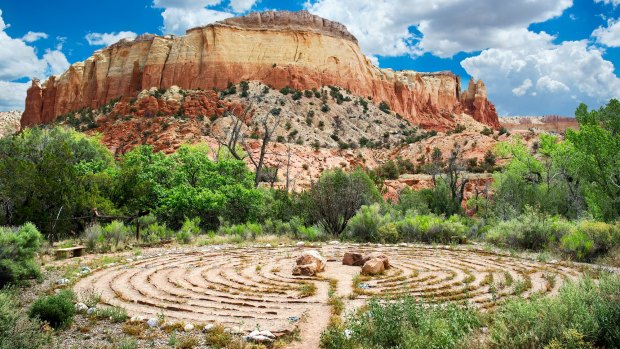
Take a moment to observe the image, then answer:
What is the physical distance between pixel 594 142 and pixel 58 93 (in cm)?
9075

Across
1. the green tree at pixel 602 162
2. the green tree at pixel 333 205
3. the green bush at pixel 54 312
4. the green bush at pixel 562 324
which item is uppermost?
the green tree at pixel 602 162

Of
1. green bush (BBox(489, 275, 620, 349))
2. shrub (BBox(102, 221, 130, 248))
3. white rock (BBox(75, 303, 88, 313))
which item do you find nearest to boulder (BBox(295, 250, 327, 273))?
white rock (BBox(75, 303, 88, 313))

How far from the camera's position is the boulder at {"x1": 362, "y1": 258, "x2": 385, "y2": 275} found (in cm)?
1213

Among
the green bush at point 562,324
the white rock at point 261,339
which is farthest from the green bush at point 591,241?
the white rock at point 261,339

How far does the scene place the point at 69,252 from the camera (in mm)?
15445

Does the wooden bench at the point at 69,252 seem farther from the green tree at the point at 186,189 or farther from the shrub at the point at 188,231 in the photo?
the green tree at the point at 186,189

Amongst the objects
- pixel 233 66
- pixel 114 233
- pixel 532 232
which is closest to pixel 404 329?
pixel 532 232

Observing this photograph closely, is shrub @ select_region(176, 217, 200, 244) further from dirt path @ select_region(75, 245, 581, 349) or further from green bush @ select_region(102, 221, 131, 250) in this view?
dirt path @ select_region(75, 245, 581, 349)

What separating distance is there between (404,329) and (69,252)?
1273 centimetres

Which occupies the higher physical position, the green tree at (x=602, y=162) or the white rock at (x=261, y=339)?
the green tree at (x=602, y=162)

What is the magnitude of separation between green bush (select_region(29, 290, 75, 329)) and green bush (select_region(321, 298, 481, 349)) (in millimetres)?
4399

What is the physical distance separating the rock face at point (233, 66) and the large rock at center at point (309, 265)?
6168 cm

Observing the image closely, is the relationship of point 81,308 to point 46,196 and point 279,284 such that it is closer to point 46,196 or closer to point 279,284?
point 279,284

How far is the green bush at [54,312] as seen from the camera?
26.2ft
